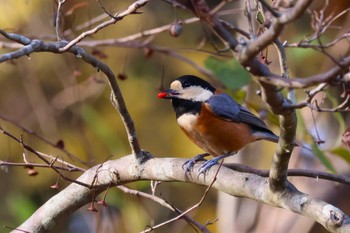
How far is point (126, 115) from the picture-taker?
261cm

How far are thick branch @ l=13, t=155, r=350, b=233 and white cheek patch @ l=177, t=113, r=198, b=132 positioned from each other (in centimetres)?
62

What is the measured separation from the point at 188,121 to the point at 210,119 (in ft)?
0.34

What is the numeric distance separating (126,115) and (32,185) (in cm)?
266

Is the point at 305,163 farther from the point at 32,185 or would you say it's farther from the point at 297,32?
the point at 32,185

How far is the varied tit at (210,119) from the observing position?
10.8 ft

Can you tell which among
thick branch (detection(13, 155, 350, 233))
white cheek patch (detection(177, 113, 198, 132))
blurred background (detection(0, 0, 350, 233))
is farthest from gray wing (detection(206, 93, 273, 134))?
thick branch (detection(13, 155, 350, 233))

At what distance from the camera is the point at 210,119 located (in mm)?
3289

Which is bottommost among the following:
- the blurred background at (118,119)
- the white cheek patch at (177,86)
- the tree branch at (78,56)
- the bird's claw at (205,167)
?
the blurred background at (118,119)

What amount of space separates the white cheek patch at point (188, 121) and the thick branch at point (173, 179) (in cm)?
62

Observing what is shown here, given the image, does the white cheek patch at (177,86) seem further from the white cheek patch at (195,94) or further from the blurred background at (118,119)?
the blurred background at (118,119)

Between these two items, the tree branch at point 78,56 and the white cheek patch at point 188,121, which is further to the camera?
the white cheek patch at point 188,121

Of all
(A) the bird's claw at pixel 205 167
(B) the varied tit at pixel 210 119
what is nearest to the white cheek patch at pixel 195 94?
(B) the varied tit at pixel 210 119

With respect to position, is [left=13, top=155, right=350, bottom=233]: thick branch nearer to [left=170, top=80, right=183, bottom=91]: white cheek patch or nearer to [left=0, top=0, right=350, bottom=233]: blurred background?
[left=170, top=80, right=183, bottom=91]: white cheek patch

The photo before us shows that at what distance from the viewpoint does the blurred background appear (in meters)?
4.25
